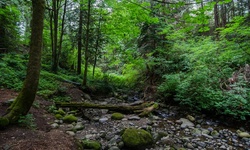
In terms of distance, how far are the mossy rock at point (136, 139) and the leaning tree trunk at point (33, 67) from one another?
245 cm

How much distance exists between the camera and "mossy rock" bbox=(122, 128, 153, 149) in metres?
3.99

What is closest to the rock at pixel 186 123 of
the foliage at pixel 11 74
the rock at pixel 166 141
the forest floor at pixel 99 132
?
the forest floor at pixel 99 132

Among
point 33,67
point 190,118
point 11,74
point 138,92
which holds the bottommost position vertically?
point 190,118

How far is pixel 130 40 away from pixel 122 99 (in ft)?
15.6

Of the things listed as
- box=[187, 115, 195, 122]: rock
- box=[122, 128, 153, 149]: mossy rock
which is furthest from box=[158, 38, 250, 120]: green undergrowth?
box=[122, 128, 153, 149]: mossy rock

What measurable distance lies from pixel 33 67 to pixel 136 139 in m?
2.91

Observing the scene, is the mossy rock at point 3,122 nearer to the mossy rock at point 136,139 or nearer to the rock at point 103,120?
the mossy rock at point 136,139

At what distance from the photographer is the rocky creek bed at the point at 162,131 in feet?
14.1

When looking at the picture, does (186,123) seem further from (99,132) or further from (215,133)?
(99,132)

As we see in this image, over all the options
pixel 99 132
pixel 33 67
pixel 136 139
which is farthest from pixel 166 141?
pixel 33 67

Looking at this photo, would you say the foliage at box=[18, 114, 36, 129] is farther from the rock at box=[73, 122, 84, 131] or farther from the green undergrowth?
the green undergrowth

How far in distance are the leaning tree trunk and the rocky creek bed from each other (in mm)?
1067

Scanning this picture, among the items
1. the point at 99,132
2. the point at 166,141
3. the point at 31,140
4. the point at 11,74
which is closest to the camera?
the point at 31,140

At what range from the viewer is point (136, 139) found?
4.08 m
